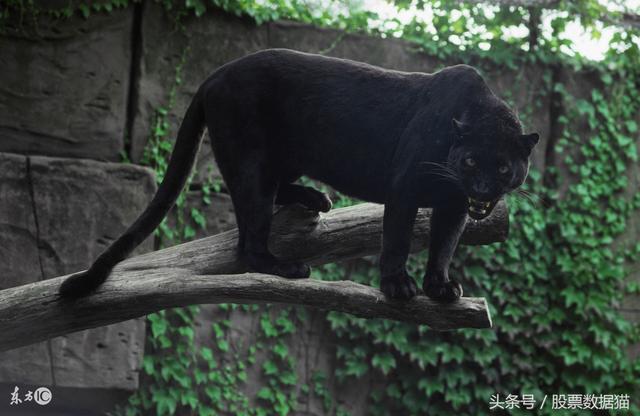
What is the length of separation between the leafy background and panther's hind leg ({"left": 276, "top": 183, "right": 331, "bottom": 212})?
6.63ft

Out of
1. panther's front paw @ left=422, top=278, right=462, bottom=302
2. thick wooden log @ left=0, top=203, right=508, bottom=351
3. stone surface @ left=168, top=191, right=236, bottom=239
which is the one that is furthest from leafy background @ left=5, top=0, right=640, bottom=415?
panther's front paw @ left=422, top=278, right=462, bottom=302

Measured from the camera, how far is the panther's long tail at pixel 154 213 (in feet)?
8.89

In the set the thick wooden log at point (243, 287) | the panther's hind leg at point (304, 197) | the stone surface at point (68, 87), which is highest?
the stone surface at point (68, 87)

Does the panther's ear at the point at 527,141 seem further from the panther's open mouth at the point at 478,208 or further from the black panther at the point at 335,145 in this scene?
the panther's open mouth at the point at 478,208

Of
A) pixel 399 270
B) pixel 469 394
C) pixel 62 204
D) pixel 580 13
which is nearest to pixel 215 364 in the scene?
pixel 62 204

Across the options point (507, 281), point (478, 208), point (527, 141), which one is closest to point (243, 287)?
point (478, 208)

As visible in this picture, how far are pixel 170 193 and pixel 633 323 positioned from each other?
13.4ft

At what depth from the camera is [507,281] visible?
5555 millimetres

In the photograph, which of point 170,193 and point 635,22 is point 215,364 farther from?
point 635,22

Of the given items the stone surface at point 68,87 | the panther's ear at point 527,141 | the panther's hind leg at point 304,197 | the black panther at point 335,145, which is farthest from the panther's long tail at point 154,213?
the stone surface at point 68,87

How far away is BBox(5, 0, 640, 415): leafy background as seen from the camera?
5.05 m

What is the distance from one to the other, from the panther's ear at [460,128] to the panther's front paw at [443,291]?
1.61 feet

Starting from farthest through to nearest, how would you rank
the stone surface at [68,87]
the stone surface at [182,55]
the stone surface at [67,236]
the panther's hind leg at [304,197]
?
the stone surface at [182,55]
the stone surface at [68,87]
the stone surface at [67,236]
the panther's hind leg at [304,197]

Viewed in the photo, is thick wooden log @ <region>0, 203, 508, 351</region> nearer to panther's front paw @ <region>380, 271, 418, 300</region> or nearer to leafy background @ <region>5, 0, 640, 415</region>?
panther's front paw @ <region>380, 271, 418, 300</region>
